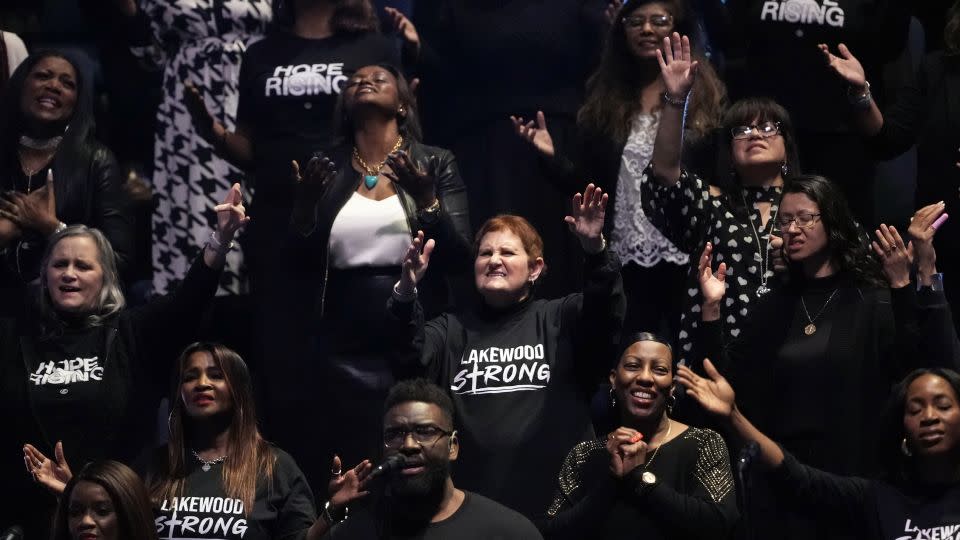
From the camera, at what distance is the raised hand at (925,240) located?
18.6 feet

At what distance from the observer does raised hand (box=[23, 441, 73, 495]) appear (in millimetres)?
5781

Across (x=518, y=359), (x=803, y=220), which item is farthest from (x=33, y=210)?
(x=803, y=220)

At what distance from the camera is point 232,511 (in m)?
5.78

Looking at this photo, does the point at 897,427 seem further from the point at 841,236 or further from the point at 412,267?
the point at 412,267

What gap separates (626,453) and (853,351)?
857 millimetres

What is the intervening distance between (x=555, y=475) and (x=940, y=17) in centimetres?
279

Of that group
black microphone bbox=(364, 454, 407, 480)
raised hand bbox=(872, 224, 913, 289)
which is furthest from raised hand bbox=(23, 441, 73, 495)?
raised hand bbox=(872, 224, 913, 289)

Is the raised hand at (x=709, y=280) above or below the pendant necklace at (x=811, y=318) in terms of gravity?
above

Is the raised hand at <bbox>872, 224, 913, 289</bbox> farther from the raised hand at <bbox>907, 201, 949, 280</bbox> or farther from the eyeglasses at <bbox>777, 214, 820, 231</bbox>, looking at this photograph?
the eyeglasses at <bbox>777, 214, 820, 231</bbox>

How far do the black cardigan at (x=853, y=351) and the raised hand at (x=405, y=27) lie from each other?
1.98m

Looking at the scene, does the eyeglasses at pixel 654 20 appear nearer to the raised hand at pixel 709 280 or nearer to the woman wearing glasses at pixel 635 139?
the woman wearing glasses at pixel 635 139

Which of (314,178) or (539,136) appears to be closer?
(314,178)

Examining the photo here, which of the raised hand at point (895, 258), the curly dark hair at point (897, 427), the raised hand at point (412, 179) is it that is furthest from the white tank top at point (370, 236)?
the curly dark hair at point (897, 427)

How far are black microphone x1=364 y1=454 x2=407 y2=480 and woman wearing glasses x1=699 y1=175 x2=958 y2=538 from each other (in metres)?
1.06
